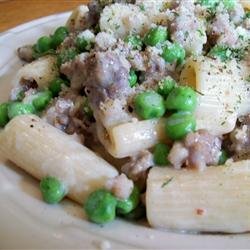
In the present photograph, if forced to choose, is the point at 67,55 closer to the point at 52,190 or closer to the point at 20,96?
the point at 20,96

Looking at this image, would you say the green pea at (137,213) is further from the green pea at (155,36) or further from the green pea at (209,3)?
the green pea at (209,3)

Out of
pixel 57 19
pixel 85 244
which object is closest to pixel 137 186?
pixel 85 244

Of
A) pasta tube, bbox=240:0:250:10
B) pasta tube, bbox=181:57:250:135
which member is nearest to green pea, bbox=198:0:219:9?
pasta tube, bbox=240:0:250:10

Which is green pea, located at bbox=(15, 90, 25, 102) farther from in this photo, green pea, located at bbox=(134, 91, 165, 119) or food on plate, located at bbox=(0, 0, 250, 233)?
green pea, located at bbox=(134, 91, 165, 119)

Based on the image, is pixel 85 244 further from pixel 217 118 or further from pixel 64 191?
pixel 217 118

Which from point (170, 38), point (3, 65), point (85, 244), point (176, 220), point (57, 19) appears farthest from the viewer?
point (57, 19)

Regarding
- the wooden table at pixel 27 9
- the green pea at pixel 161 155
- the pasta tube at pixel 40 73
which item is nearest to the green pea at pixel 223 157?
the green pea at pixel 161 155
